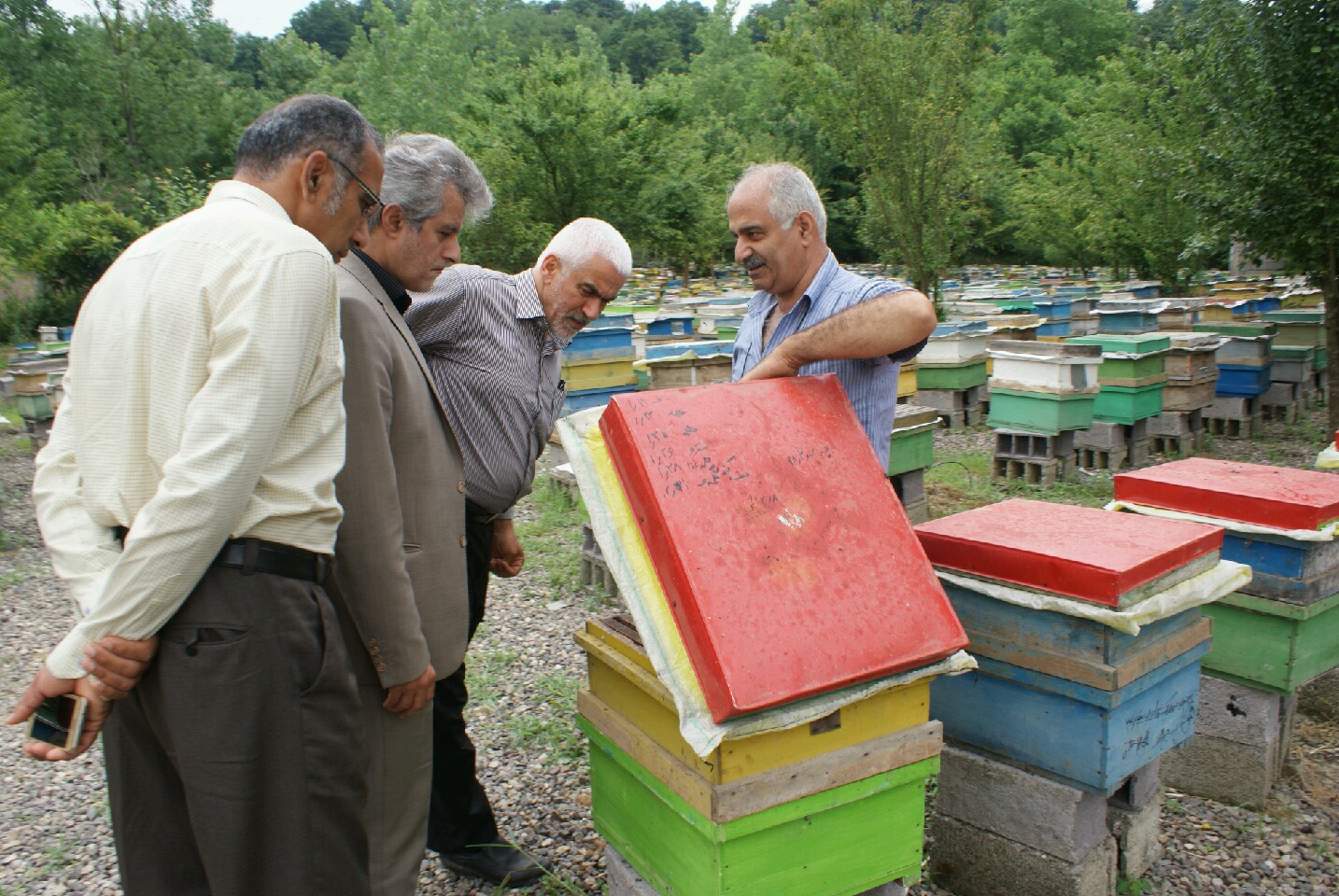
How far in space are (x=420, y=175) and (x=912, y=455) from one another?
470 cm

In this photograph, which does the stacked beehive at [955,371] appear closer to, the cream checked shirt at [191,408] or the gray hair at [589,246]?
the gray hair at [589,246]

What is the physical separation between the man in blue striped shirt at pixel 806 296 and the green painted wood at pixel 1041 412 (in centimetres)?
548

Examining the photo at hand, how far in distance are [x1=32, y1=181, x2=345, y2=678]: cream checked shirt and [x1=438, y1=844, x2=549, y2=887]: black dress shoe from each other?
1604mm

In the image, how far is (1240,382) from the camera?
30.3 ft

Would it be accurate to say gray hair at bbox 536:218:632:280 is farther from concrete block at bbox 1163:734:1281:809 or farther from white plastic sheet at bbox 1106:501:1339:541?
concrete block at bbox 1163:734:1281:809

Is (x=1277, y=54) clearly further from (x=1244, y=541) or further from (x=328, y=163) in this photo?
(x=328, y=163)

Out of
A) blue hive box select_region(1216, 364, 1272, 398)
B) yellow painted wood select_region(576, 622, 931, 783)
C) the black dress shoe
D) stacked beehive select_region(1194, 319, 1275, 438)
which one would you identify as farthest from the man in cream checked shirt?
blue hive box select_region(1216, 364, 1272, 398)

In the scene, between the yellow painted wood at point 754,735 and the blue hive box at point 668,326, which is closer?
the yellow painted wood at point 754,735

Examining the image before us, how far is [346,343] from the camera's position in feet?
5.94

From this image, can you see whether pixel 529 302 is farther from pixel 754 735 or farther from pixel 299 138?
pixel 754 735

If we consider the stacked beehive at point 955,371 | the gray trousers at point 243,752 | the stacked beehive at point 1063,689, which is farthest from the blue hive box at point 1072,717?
the stacked beehive at point 955,371

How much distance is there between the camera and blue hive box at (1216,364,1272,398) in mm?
9180

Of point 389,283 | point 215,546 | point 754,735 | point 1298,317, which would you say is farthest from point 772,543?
point 1298,317

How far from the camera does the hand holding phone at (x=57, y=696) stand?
1.49 metres
